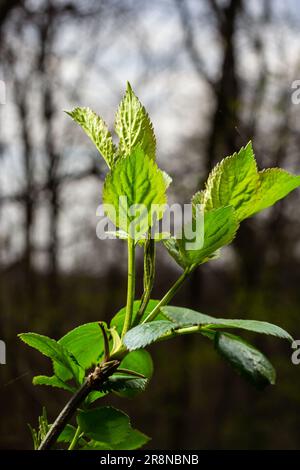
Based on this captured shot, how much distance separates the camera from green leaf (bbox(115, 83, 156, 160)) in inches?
9.5

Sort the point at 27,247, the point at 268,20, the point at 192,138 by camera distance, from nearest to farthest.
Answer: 1. the point at 268,20
2. the point at 27,247
3. the point at 192,138

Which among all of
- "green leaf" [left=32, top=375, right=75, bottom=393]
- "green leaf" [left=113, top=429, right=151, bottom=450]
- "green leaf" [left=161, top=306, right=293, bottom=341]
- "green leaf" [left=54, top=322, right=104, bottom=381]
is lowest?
"green leaf" [left=113, top=429, right=151, bottom=450]

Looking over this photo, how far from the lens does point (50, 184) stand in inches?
156

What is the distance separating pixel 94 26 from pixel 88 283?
261 centimetres

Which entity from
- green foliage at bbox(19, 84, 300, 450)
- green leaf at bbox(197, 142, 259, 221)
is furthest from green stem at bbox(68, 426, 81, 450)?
green leaf at bbox(197, 142, 259, 221)

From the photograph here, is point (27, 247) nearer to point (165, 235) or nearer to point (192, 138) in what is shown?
point (192, 138)

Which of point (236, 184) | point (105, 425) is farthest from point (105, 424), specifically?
point (236, 184)

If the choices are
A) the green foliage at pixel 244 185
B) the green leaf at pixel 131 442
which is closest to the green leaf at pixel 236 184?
the green foliage at pixel 244 185

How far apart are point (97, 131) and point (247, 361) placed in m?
0.11

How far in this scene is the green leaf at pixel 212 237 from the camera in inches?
8.7

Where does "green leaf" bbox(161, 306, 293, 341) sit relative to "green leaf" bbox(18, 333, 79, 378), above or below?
above

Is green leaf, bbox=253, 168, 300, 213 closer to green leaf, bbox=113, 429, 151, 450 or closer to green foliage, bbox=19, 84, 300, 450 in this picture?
green foliage, bbox=19, 84, 300, 450

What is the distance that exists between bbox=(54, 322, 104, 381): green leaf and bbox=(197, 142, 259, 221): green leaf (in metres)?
0.08

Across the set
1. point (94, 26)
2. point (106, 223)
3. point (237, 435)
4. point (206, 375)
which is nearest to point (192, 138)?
point (94, 26)
